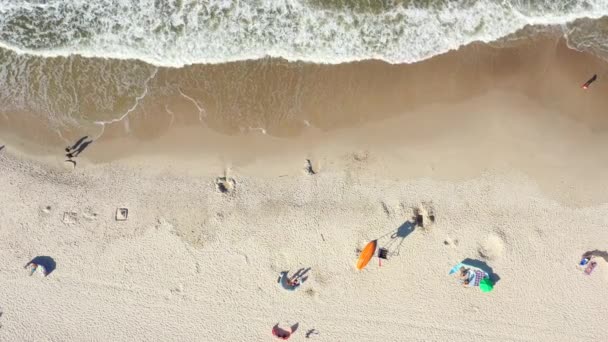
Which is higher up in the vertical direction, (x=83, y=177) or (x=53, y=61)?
(x=53, y=61)

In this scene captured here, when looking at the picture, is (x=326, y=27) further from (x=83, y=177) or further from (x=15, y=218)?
(x=15, y=218)

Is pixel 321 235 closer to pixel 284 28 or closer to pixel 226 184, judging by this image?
pixel 226 184

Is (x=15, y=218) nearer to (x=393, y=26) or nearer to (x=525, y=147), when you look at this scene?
(x=393, y=26)

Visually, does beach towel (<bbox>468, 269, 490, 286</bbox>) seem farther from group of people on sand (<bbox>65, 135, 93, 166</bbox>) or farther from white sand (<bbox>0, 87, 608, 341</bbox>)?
group of people on sand (<bbox>65, 135, 93, 166</bbox>)

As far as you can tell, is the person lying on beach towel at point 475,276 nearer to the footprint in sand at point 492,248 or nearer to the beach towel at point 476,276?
the beach towel at point 476,276

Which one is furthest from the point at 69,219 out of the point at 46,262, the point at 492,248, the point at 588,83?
the point at 588,83

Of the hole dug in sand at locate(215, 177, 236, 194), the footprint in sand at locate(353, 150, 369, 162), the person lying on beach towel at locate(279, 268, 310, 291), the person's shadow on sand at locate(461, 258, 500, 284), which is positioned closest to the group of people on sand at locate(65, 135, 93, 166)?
the hole dug in sand at locate(215, 177, 236, 194)

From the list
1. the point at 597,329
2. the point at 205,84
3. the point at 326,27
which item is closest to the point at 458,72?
the point at 326,27

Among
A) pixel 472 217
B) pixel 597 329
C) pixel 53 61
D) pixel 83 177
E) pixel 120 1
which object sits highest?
pixel 120 1
